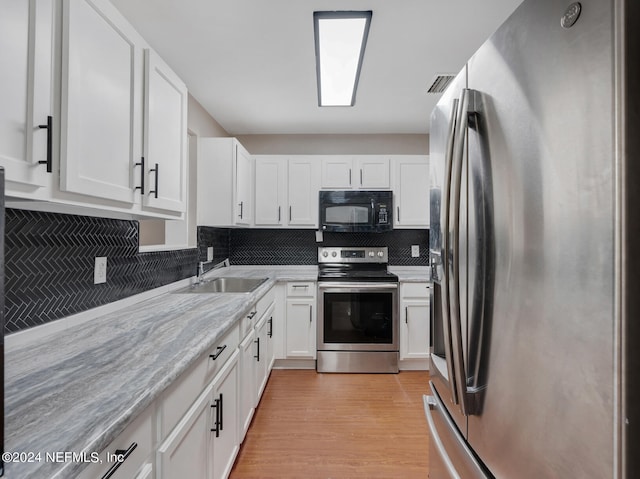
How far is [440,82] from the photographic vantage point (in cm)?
246

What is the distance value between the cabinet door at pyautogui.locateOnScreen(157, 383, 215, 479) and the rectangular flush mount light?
1.94 metres

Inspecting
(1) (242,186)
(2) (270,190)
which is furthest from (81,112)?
(2) (270,190)

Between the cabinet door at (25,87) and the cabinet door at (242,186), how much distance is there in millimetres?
2009

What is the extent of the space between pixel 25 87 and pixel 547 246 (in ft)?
4.17

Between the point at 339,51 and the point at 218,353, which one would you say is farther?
the point at 339,51

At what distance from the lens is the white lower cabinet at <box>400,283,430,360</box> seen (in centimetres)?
300

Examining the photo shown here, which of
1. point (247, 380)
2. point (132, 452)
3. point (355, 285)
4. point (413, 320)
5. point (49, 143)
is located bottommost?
point (247, 380)

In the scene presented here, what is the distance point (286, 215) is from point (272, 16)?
1.93 meters

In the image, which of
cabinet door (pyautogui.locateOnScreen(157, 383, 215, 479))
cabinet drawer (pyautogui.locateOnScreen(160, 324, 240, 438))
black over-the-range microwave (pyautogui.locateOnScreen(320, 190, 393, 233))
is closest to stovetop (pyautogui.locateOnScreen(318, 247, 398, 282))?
black over-the-range microwave (pyautogui.locateOnScreen(320, 190, 393, 233))

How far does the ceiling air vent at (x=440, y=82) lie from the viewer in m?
2.36

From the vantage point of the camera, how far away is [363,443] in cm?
195

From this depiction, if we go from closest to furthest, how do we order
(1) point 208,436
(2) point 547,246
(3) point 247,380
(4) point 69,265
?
(2) point 547,246
(1) point 208,436
(4) point 69,265
(3) point 247,380

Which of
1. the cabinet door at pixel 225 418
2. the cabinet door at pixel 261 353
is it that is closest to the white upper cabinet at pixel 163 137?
the cabinet door at pixel 225 418

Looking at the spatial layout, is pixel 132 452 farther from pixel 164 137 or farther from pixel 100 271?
pixel 164 137
